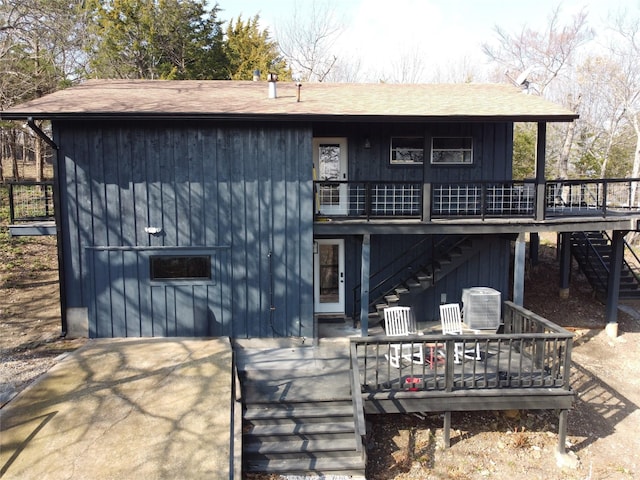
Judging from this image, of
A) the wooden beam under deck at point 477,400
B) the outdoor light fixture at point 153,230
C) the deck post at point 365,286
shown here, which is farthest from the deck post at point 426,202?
the outdoor light fixture at point 153,230

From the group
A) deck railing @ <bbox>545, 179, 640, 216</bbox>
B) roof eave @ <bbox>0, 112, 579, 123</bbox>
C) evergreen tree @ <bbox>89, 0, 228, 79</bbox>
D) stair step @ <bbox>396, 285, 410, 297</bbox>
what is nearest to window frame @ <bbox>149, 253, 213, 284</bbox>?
roof eave @ <bbox>0, 112, 579, 123</bbox>

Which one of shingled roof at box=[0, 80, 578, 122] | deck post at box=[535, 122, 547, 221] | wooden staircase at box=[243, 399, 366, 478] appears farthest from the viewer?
deck post at box=[535, 122, 547, 221]

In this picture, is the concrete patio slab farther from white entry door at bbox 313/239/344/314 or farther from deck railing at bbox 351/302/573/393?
white entry door at bbox 313/239/344/314

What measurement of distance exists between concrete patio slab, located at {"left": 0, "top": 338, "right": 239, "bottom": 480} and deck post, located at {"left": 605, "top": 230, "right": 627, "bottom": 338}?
9.69 m

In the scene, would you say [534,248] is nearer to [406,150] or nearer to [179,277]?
[406,150]

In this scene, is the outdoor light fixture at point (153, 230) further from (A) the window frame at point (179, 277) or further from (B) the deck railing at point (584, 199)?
(B) the deck railing at point (584, 199)

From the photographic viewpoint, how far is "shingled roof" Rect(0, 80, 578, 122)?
867 cm

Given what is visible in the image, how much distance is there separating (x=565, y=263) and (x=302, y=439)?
34.3 feet

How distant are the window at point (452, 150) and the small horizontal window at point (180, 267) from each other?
5.92m

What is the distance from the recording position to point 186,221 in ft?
30.5

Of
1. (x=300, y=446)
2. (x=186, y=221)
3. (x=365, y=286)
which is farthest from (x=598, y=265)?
(x=186, y=221)

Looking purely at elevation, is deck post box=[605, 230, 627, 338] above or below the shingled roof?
below

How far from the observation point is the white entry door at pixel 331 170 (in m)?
11.0

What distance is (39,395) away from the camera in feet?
22.2
